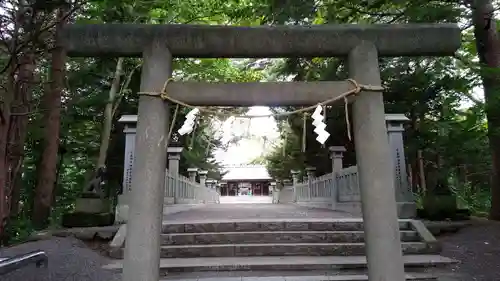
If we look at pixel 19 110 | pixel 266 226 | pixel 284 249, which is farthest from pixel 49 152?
pixel 284 249

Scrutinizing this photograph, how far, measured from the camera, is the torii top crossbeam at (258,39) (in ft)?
9.71

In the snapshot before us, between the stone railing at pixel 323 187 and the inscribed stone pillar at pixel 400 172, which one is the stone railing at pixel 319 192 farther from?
the inscribed stone pillar at pixel 400 172

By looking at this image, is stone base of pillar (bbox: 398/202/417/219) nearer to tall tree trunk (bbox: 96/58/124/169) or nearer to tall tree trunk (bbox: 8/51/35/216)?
tall tree trunk (bbox: 8/51/35/216)

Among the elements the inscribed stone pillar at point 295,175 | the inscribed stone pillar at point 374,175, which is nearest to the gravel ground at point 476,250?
the inscribed stone pillar at point 374,175

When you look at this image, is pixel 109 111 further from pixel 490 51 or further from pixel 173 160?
pixel 490 51

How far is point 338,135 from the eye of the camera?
14031mm

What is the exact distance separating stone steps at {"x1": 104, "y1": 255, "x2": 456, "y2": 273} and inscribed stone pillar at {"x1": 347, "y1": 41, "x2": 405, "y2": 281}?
261cm

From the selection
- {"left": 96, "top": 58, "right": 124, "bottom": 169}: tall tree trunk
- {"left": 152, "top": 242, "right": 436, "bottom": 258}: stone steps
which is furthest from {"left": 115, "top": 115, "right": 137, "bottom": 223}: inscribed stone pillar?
{"left": 96, "top": 58, "right": 124, "bottom": 169}: tall tree trunk

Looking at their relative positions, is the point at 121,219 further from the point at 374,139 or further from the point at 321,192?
the point at 321,192

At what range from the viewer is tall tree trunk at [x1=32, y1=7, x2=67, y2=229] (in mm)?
7848

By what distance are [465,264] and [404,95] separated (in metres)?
7.05

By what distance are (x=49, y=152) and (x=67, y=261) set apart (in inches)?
137

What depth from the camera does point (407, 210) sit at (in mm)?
7770

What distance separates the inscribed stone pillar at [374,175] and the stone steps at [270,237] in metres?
3.65
